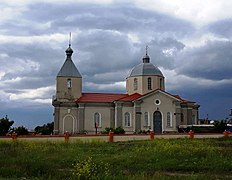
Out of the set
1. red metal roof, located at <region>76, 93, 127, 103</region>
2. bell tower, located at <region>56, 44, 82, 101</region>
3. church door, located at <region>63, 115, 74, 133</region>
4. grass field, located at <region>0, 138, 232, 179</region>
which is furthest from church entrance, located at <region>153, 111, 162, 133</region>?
grass field, located at <region>0, 138, 232, 179</region>

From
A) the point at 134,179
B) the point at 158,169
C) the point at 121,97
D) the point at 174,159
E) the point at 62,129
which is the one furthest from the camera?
the point at 121,97

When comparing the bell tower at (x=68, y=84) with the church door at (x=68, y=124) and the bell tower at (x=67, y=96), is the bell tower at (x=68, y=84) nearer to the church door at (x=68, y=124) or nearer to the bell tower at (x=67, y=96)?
the bell tower at (x=67, y=96)

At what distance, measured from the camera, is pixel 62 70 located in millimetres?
55344

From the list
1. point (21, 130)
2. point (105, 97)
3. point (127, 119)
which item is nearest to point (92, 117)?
point (105, 97)

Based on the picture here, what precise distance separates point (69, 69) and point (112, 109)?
27.1 feet

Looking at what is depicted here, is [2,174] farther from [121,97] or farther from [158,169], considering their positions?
[121,97]

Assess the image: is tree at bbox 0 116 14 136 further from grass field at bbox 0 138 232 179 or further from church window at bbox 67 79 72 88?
grass field at bbox 0 138 232 179

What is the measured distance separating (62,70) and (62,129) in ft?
27.8

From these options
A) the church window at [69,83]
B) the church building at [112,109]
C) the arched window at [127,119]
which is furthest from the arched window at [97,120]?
the church window at [69,83]

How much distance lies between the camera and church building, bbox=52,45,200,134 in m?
52.3

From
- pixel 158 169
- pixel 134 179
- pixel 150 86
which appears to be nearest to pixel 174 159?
pixel 158 169

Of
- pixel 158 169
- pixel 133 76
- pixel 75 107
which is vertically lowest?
pixel 158 169

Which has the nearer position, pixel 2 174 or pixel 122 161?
pixel 2 174

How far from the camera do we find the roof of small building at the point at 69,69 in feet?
180
